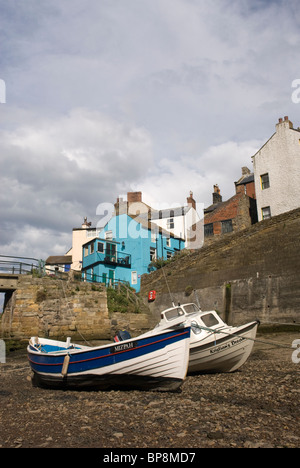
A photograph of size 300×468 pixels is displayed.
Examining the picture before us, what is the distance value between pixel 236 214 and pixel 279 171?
7173 millimetres

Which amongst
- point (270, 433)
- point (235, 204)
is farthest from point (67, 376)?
point (235, 204)

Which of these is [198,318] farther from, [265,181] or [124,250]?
[124,250]

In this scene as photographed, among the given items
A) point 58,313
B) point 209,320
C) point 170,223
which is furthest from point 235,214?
point 209,320

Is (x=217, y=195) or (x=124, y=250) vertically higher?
(x=217, y=195)

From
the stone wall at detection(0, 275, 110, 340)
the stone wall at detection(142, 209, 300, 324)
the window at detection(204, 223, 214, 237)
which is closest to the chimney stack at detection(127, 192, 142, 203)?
the window at detection(204, 223, 214, 237)

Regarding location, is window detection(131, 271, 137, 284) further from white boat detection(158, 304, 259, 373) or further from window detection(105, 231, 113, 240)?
white boat detection(158, 304, 259, 373)

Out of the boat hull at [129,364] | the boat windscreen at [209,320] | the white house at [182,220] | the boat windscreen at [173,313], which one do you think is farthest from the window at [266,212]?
the boat hull at [129,364]

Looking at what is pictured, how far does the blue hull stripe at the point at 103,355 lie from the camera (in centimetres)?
843

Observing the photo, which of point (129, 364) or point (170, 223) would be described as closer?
point (129, 364)

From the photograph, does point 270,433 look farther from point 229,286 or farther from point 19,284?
point 19,284

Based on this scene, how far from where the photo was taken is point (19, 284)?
23016 mm

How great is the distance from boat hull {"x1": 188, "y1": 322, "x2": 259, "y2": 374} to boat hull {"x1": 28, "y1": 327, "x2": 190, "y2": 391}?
230 centimetres

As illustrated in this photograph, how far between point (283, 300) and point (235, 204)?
1804 centimetres

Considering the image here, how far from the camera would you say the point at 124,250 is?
37250 millimetres
